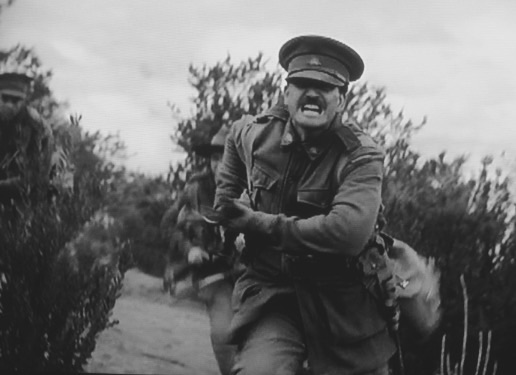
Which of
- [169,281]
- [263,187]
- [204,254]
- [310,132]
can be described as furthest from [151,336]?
[310,132]

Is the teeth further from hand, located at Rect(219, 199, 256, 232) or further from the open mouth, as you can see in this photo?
hand, located at Rect(219, 199, 256, 232)

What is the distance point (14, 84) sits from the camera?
2.99 meters

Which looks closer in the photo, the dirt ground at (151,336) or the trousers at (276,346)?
the trousers at (276,346)

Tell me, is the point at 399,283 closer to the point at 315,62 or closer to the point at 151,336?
the point at 315,62

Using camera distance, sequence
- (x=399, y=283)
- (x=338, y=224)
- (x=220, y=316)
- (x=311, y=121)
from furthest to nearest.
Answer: (x=220, y=316)
(x=399, y=283)
(x=311, y=121)
(x=338, y=224)

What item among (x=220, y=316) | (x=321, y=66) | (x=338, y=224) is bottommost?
(x=220, y=316)

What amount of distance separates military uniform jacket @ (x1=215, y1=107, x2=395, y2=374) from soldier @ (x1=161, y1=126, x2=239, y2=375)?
0.22 meters

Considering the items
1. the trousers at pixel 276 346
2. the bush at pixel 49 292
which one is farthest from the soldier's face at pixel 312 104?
the bush at pixel 49 292

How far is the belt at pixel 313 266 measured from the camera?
1.79 metres

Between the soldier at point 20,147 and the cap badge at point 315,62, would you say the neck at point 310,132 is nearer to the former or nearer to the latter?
the cap badge at point 315,62

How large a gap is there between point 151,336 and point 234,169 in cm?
160

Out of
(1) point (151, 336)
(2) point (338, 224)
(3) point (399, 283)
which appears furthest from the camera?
(1) point (151, 336)

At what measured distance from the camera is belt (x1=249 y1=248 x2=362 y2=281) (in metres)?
1.79

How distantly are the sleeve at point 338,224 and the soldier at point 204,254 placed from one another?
334 mm
